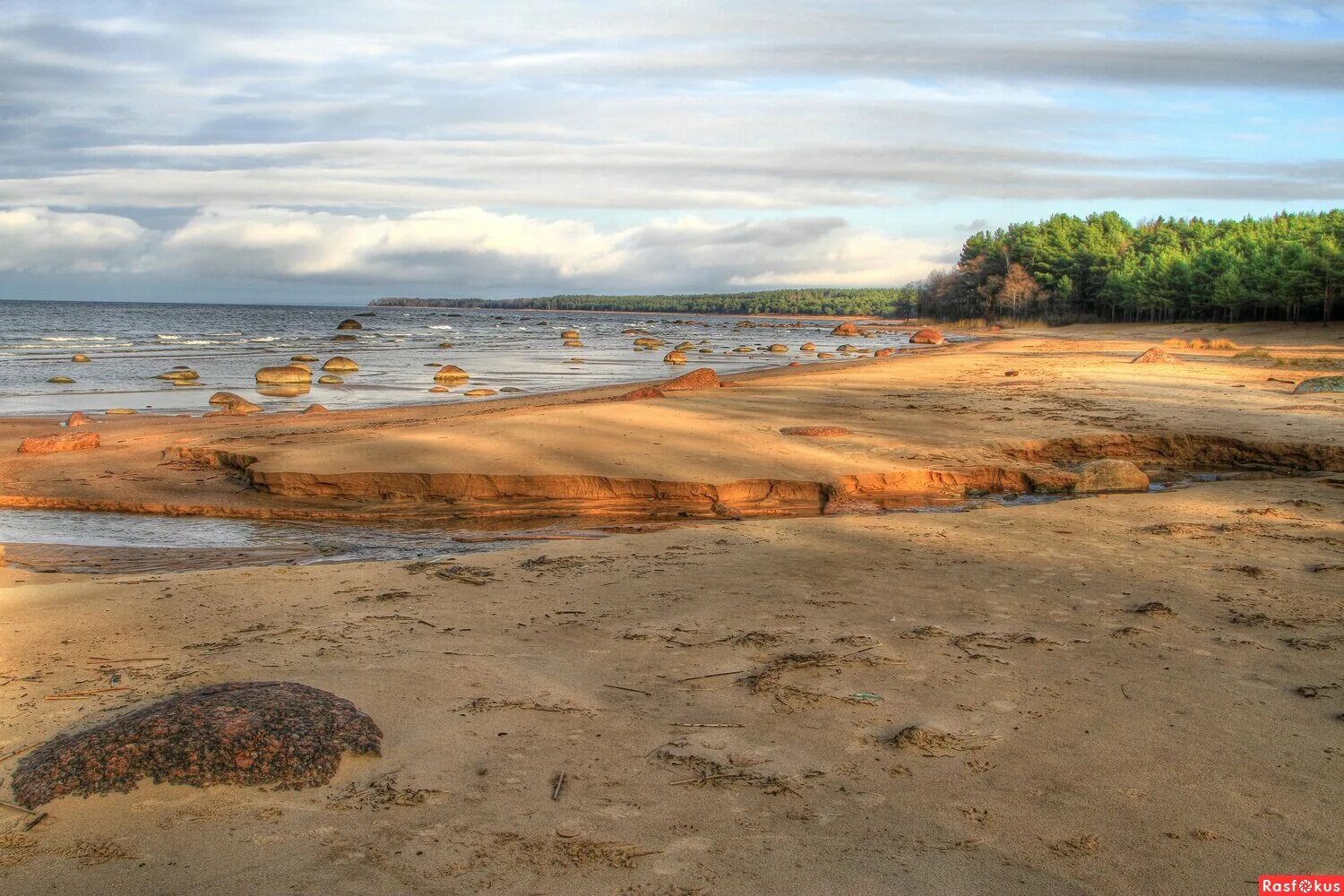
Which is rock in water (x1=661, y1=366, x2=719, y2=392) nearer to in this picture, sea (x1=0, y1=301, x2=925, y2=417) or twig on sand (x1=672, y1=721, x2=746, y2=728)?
sea (x1=0, y1=301, x2=925, y2=417)

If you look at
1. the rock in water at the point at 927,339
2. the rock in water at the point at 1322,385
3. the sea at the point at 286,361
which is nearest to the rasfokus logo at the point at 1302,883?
the rock in water at the point at 1322,385

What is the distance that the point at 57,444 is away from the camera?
524 inches

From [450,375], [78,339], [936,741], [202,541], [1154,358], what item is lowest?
[202,541]

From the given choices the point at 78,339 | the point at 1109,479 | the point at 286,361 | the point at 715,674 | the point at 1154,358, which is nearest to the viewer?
the point at 715,674

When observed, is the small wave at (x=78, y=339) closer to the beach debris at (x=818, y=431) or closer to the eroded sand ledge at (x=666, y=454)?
the eroded sand ledge at (x=666, y=454)

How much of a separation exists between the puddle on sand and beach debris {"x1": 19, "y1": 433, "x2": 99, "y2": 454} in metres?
3.45

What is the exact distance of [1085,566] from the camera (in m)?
6.96

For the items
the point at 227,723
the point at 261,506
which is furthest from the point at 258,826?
the point at 261,506

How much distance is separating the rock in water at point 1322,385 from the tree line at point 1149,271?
132 feet

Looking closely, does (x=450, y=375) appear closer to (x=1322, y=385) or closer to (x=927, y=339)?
(x=1322, y=385)

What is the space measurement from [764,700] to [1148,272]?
8186cm

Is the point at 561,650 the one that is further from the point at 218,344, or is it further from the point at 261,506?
the point at 218,344

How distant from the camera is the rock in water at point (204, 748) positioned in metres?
3.49

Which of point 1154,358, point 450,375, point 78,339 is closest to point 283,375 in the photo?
point 450,375
